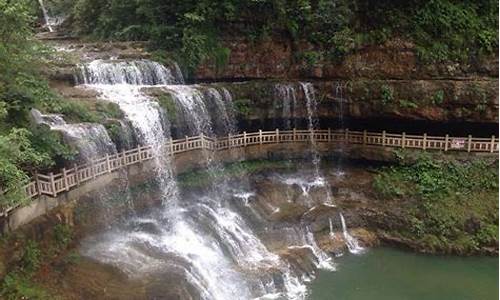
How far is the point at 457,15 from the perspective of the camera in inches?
1085

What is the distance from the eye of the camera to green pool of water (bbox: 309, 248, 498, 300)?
64.3 feet

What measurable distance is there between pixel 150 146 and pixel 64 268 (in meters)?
7.08

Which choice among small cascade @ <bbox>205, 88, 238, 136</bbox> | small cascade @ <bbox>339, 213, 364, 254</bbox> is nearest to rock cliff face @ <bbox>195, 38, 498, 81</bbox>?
small cascade @ <bbox>205, 88, 238, 136</bbox>

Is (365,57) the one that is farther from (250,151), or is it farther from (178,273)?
(178,273)

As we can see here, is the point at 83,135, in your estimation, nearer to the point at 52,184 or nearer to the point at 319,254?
the point at 52,184

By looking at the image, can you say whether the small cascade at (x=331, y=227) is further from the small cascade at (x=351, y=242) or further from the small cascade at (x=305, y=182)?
the small cascade at (x=305, y=182)

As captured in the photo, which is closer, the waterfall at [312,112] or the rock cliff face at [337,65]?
the rock cliff face at [337,65]

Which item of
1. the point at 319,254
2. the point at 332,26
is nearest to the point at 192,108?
the point at 319,254

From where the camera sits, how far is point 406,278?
68.4ft

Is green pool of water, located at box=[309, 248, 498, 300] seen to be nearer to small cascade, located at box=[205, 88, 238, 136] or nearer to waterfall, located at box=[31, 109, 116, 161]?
small cascade, located at box=[205, 88, 238, 136]

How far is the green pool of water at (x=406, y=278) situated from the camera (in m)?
19.6

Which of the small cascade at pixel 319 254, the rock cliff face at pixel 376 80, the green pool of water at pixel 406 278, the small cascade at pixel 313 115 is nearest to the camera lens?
the green pool of water at pixel 406 278

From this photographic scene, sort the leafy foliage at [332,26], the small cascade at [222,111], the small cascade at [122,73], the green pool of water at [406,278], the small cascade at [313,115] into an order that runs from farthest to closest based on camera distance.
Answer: the small cascade at [313,115], the leafy foliage at [332,26], the small cascade at [222,111], the small cascade at [122,73], the green pool of water at [406,278]

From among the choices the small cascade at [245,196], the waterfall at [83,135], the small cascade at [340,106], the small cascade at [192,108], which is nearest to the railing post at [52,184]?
the waterfall at [83,135]
